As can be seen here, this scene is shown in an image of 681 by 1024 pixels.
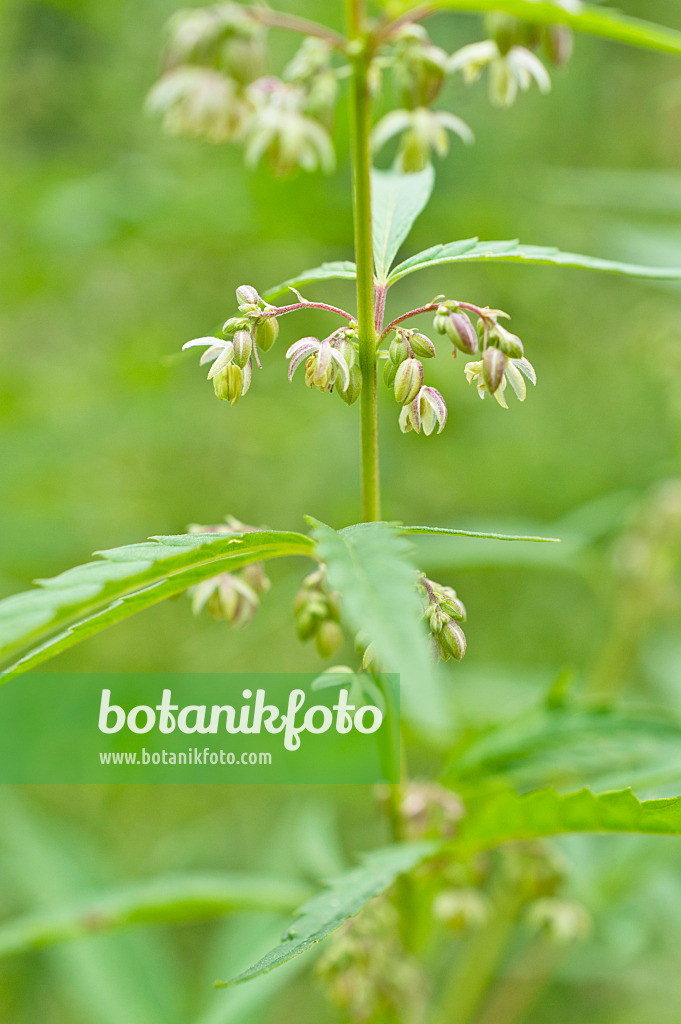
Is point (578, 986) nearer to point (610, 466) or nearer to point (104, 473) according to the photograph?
point (610, 466)

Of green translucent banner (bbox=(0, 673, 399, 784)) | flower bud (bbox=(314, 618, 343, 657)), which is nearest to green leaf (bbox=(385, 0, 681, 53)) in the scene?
flower bud (bbox=(314, 618, 343, 657))

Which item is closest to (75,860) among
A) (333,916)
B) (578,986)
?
(333,916)

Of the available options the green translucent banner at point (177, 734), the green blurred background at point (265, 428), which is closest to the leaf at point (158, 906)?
the green translucent banner at point (177, 734)

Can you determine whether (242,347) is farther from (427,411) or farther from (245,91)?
(245,91)

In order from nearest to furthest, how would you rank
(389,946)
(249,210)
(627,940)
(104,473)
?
(389,946)
(627,940)
(249,210)
(104,473)

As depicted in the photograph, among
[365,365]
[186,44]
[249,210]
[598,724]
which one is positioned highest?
[249,210]

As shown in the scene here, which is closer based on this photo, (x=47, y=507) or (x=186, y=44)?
(x=186, y=44)

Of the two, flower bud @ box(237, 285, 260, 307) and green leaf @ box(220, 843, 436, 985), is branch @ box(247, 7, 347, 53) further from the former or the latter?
green leaf @ box(220, 843, 436, 985)
